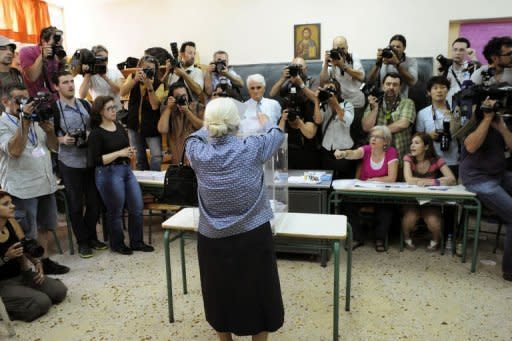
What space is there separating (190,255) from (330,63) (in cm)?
233

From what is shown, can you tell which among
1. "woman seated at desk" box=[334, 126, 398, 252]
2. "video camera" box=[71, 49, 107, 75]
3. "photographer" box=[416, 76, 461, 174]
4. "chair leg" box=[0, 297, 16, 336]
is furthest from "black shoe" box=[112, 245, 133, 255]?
"photographer" box=[416, 76, 461, 174]

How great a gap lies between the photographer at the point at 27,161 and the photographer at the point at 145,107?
1042 mm

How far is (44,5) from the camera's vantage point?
6297 millimetres

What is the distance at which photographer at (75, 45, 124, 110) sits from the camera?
4010 millimetres

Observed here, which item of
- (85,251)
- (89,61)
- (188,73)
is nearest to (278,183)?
(85,251)

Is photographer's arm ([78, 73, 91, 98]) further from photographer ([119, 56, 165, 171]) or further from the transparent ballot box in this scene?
the transparent ballot box

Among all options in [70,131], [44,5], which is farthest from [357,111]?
[44,5]

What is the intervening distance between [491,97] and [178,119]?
280 centimetres

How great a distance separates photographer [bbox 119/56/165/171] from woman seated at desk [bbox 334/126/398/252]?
1.91m

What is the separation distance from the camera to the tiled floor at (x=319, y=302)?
2.39 meters

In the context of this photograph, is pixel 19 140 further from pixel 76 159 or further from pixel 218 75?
pixel 218 75

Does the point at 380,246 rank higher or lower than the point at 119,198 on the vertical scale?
lower

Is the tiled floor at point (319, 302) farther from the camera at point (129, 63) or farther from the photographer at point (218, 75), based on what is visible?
the camera at point (129, 63)

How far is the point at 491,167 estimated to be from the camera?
3.11 meters
